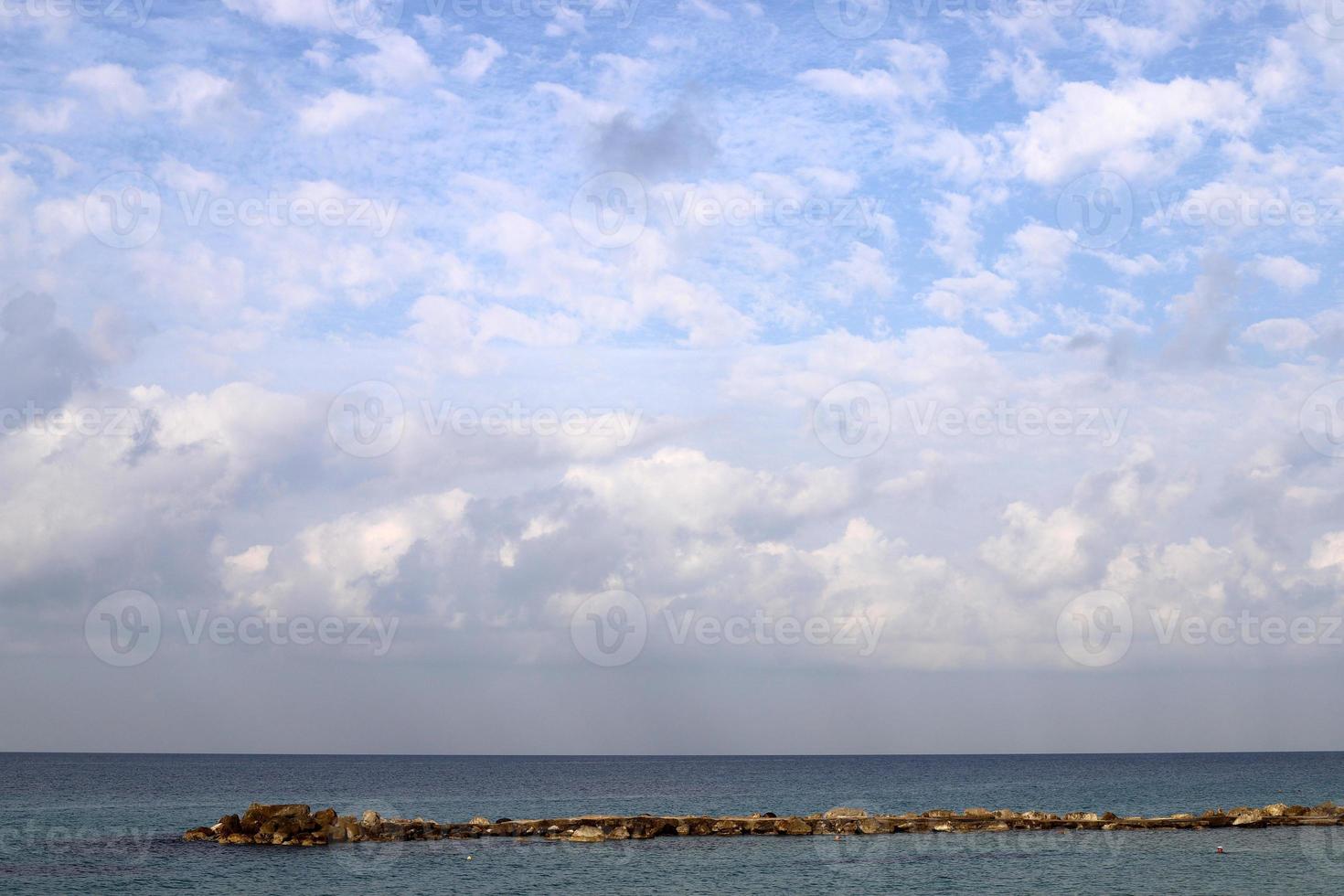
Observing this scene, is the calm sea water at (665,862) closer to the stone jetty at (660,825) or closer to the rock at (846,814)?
the stone jetty at (660,825)

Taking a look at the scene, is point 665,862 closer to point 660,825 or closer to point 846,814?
point 660,825

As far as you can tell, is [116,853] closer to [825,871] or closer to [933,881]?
[825,871]

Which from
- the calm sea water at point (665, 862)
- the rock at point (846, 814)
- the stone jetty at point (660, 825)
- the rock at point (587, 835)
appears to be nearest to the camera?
the calm sea water at point (665, 862)

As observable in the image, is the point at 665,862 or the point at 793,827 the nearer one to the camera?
the point at 665,862

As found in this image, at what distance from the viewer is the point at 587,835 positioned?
70.9m

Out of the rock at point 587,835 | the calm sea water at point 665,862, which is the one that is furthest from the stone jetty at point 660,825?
the calm sea water at point 665,862

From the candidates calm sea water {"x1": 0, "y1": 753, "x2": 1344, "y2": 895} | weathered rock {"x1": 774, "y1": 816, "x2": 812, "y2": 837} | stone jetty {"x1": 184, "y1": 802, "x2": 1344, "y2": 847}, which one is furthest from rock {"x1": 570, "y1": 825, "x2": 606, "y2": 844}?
weathered rock {"x1": 774, "y1": 816, "x2": 812, "y2": 837}

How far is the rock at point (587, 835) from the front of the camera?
7044 centimetres

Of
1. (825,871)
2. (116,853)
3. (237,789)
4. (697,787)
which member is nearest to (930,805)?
(697,787)

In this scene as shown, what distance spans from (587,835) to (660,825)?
5.25 metres

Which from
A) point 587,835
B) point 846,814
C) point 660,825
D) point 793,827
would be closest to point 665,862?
point 587,835

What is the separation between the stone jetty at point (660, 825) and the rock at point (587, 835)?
59 millimetres

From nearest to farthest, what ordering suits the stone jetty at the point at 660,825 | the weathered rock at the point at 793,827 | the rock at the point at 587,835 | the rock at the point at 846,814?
the stone jetty at the point at 660,825 < the rock at the point at 587,835 < the weathered rock at the point at 793,827 < the rock at the point at 846,814

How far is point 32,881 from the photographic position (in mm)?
56719
